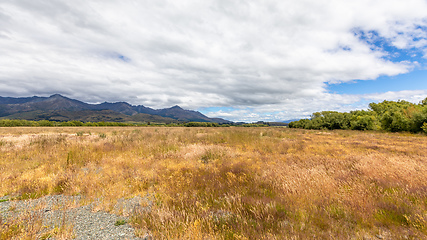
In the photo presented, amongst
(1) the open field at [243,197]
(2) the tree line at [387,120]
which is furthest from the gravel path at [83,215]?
(2) the tree line at [387,120]

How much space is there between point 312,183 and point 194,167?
205 inches

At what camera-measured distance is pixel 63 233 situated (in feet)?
12.2

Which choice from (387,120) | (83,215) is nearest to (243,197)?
(83,215)

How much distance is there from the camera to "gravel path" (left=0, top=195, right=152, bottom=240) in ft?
12.9

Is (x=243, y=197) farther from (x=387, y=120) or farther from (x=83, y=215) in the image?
(x=387, y=120)

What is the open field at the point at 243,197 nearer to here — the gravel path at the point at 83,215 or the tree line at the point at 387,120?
the gravel path at the point at 83,215

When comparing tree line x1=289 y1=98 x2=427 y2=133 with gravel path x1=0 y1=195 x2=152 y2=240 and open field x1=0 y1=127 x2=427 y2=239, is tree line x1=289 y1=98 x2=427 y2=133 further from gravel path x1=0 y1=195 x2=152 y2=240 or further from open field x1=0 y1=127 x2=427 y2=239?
gravel path x1=0 y1=195 x2=152 y2=240

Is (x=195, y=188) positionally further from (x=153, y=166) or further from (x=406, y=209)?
(x=406, y=209)

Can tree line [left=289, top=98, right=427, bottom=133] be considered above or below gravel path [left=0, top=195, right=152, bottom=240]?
above

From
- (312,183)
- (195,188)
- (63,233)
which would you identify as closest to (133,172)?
(195,188)

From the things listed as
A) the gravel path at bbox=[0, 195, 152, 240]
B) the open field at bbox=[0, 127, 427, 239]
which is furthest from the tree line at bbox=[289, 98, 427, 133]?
the gravel path at bbox=[0, 195, 152, 240]

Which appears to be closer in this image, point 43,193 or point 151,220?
point 151,220

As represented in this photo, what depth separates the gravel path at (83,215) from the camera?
3937 mm

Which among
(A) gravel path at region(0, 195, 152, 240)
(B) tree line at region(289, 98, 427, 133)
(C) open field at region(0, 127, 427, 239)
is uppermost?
(B) tree line at region(289, 98, 427, 133)
